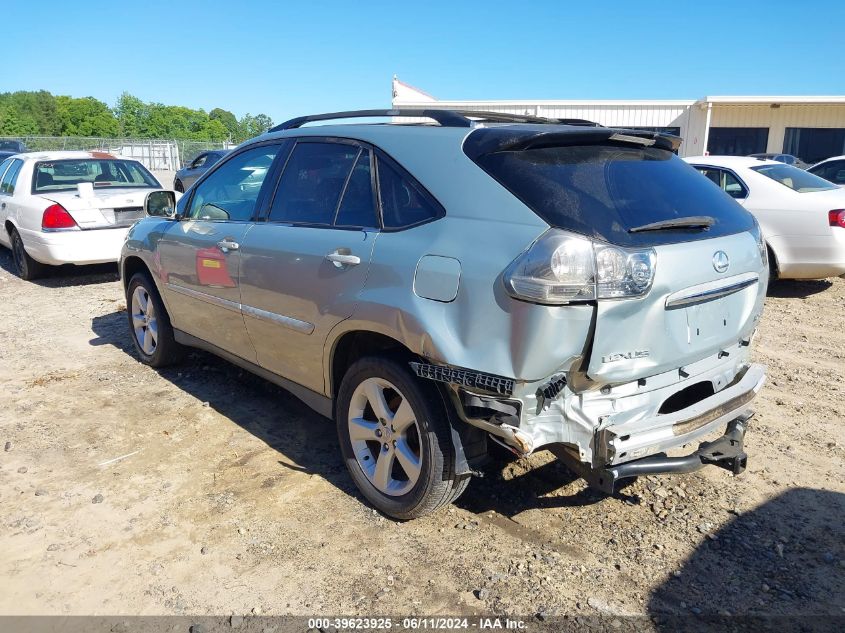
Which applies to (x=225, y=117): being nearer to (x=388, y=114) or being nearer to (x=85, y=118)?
(x=85, y=118)

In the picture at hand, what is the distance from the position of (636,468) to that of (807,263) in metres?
5.78

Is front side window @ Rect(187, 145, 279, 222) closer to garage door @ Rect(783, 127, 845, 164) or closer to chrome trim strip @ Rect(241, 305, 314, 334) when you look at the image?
chrome trim strip @ Rect(241, 305, 314, 334)

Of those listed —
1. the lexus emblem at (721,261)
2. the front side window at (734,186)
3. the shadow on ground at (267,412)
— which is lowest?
the shadow on ground at (267,412)

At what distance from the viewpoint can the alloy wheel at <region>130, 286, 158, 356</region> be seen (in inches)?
211

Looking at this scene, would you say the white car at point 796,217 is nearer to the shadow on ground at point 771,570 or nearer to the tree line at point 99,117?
the shadow on ground at point 771,570

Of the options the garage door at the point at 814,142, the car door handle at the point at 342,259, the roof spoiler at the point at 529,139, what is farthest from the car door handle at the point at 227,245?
the garage door at the point at 814,142

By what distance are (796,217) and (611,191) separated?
5.56m

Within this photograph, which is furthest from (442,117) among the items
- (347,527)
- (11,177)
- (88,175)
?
(11,177)

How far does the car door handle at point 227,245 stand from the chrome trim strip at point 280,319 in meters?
0.36

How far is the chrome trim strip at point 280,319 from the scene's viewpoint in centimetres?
349

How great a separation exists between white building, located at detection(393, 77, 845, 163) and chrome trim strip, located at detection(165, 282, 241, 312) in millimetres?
22090

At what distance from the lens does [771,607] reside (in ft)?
8.59

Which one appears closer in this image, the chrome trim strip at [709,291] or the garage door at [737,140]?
the chrome trim strip at [709,291]

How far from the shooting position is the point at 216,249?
419cm
